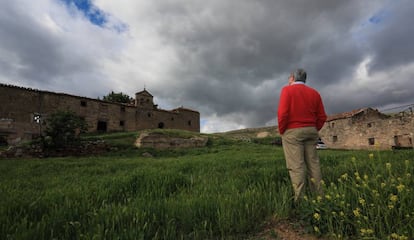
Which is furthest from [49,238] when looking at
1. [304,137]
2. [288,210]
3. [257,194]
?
[304,137]

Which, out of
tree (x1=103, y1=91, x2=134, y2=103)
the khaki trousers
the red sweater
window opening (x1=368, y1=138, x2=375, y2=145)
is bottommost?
window opening (x1=368, y1=138, x2=375, y2=145)

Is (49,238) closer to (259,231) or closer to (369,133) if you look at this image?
(259,231)

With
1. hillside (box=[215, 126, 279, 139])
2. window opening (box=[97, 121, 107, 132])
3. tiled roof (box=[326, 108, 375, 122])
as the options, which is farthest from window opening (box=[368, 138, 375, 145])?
window opening (box=[97, 121, 107, 132])

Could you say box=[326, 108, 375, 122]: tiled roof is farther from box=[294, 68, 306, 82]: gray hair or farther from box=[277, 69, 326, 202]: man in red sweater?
box=[277, 69, 326, 202]: man in red sweater

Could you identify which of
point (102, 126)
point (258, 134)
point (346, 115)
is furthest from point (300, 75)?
point (258, 134)

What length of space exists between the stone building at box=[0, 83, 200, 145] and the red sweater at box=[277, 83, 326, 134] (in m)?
26.4

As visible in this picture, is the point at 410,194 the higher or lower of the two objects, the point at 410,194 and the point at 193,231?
the higher

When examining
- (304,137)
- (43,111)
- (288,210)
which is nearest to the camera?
(288,210)

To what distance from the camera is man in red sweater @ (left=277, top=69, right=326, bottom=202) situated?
2.78m

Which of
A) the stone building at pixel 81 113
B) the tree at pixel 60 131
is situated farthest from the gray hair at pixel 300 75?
the stone building at pixel 81 113

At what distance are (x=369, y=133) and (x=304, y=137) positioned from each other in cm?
2909

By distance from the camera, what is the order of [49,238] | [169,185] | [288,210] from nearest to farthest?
[49,238], [288,210], [169,185]

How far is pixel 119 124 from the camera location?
29469 mm

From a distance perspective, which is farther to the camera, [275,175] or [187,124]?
[187,124]
